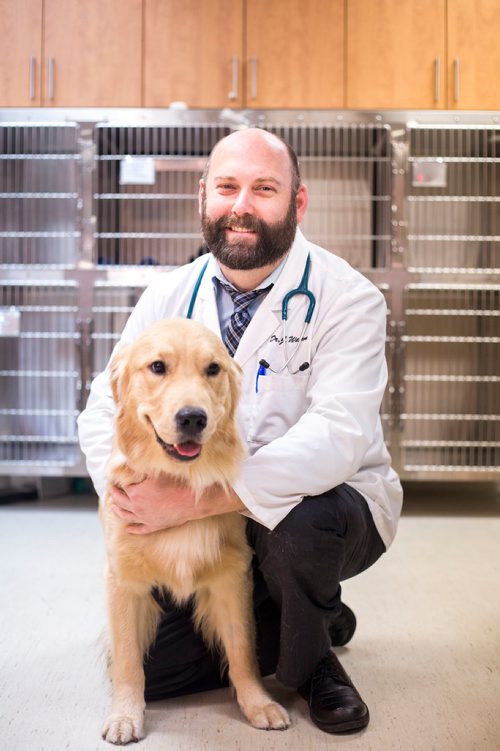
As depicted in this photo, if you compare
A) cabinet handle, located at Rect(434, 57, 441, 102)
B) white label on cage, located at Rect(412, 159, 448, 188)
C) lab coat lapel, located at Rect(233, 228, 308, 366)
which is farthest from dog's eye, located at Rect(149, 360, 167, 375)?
cabinet handle, located at Rect(434, 57, 441, 102)

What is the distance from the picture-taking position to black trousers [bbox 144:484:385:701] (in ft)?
5.14

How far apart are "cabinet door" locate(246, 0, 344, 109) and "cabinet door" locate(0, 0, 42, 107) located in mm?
1103

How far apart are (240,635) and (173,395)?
0.58 meters

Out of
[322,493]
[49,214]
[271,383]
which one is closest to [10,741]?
[322,493]

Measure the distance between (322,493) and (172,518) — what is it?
324 mm

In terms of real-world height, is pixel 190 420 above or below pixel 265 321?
below

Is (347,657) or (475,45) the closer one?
(347,657)

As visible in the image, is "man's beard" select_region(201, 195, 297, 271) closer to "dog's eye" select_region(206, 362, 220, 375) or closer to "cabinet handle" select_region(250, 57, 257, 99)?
"dog's eye" select_region(206, 362, 220, 375)

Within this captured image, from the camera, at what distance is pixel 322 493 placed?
1.62 metres

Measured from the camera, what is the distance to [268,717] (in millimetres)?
1584

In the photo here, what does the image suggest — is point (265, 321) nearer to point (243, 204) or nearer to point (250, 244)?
point (250, 244)

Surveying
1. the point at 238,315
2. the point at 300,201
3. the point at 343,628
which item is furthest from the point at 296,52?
the point at 343,628

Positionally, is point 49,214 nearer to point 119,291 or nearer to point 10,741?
point 119,291

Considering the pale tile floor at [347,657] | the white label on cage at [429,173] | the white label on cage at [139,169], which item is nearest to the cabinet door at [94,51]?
the white label on cage at [139,169]
